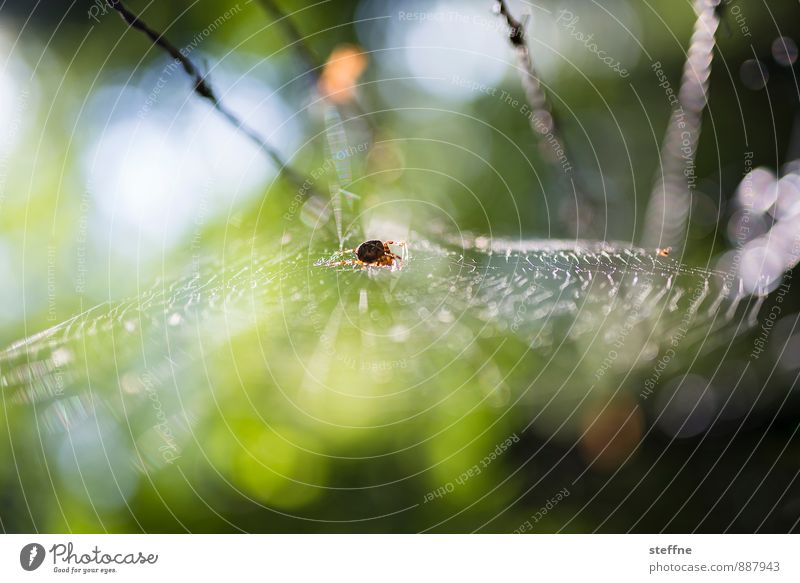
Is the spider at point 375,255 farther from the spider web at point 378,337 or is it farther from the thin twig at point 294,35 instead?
the thin twig at point 294,35

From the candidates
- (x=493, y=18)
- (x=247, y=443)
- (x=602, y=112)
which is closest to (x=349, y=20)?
(x=493, y=18)

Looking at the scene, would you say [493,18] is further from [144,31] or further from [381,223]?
[144,31]

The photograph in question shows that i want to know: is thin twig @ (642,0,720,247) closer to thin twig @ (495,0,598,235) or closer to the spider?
thin twig @ (495,0,598,235)
